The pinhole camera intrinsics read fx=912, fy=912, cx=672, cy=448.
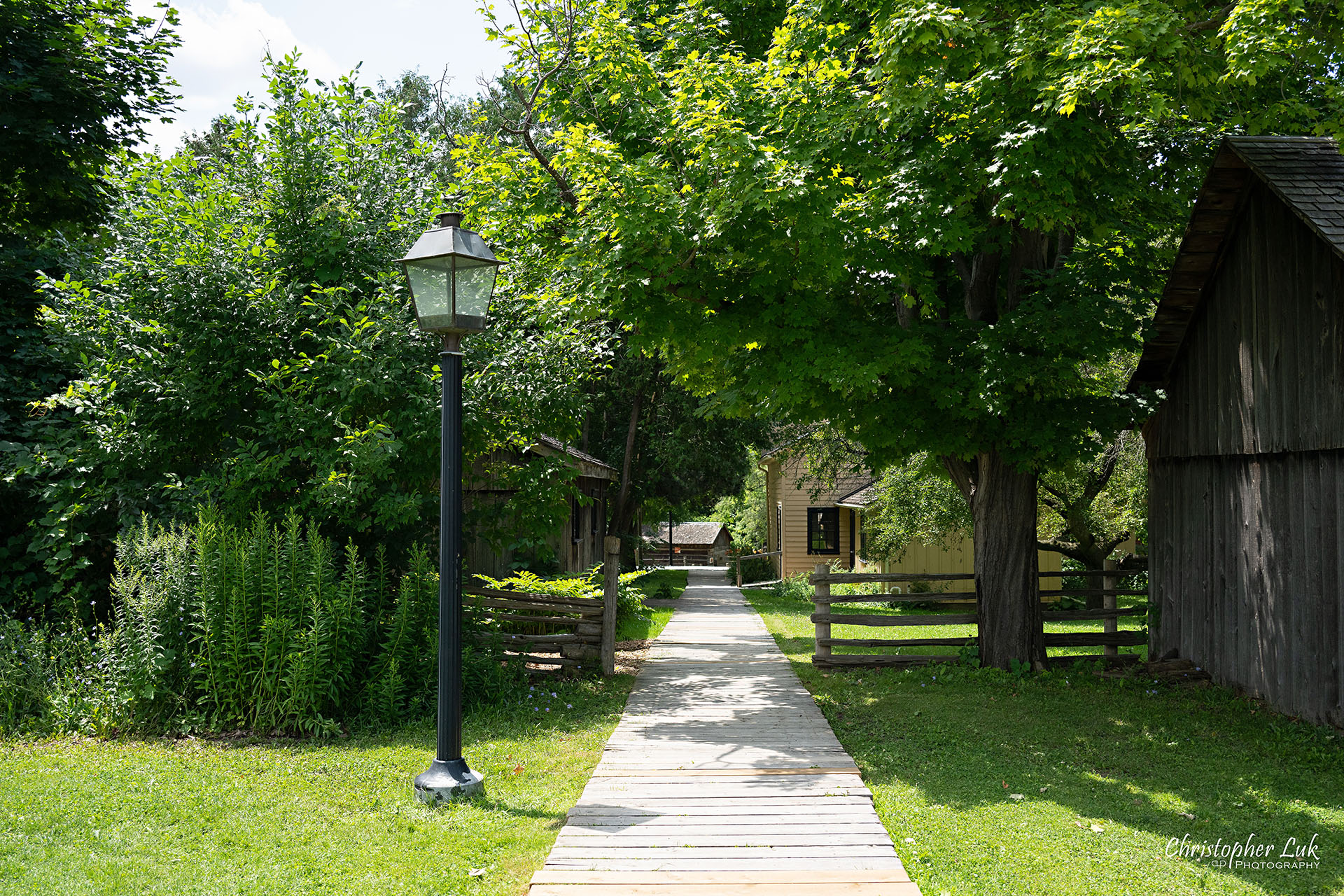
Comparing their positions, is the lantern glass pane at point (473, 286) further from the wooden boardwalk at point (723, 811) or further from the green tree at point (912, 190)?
the wooden boardwalk at point (723, 811)

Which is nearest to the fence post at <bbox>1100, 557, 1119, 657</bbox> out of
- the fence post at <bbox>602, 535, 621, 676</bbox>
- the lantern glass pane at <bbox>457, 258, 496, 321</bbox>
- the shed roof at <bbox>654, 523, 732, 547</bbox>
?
the fence post at <bbox>602, 535, 621, 676</bbox>

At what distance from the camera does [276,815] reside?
5945 mm

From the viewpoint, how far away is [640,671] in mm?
12039

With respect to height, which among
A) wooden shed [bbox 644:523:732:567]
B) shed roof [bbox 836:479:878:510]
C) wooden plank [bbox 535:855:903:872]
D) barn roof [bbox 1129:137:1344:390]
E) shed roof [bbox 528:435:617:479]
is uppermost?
barn roof [bbox 1129:137:1344:390]

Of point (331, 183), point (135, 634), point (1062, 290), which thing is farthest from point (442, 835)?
point (1062, 290)

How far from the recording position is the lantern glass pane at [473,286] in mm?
6617

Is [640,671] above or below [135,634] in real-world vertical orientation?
below

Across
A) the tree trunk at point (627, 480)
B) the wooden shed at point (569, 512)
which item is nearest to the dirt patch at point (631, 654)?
the wooden shed at point (569, 512)

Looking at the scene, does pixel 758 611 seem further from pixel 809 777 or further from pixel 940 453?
pixel 809 777

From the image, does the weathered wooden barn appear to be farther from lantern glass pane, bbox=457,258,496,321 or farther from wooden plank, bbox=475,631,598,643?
wooden plank, bbox=475,631,598,643

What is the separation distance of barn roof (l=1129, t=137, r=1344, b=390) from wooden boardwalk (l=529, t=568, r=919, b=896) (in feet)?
19.7

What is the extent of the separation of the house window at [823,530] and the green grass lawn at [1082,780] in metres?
18.0

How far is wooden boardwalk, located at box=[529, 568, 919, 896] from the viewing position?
16.1 ft

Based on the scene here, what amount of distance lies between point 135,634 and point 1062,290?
1004cm
